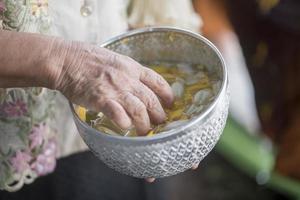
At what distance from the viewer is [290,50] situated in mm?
1125

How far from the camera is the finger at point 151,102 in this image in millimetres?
505

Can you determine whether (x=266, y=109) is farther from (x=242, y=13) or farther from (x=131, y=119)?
(x=131, y=119)

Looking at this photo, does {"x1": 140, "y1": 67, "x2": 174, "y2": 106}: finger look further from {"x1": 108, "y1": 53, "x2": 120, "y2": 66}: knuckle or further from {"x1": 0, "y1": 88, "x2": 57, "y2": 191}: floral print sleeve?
{"x1": 0, "y1": 88, "x2": 57, "y2": 191}: floral print sleeve

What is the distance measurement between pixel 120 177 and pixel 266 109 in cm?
60

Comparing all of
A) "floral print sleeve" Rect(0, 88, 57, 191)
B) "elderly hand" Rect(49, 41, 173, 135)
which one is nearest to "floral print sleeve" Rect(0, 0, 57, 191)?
"floral print sleeve" Rect(0, 88, 57, 191)

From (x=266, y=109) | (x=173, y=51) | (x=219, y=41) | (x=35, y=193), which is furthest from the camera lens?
(x=219, y=41)

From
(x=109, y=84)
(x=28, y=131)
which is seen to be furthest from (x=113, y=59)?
(x=28, y=131)

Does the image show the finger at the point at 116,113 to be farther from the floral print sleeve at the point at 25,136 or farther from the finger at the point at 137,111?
the floral print sleeve at the point at 25,136

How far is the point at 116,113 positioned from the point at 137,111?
2 centimetres

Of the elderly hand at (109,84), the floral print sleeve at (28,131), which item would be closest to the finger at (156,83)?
the elderly hand at (109,84)

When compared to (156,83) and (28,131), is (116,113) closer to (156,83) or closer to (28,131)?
(156,83)

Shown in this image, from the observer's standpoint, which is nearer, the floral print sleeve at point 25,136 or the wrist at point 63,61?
the wrist at point 63,61

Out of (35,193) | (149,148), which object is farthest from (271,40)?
(149,148)

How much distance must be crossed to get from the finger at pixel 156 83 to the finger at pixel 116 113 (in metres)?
0.04
